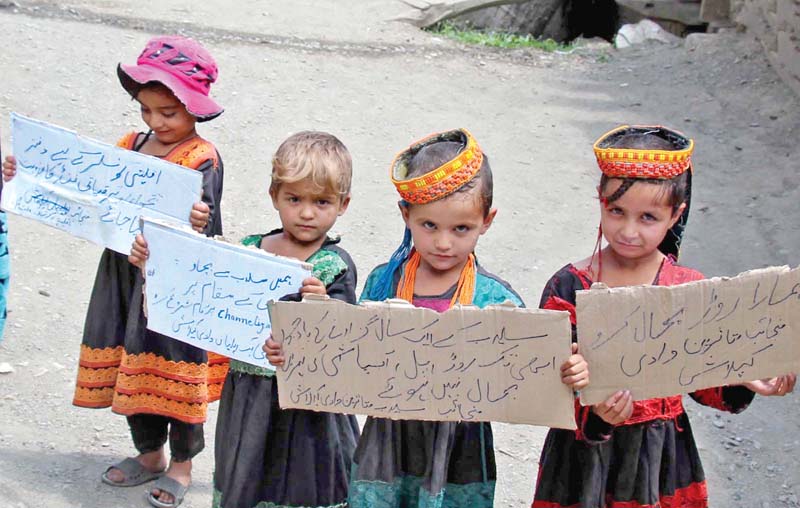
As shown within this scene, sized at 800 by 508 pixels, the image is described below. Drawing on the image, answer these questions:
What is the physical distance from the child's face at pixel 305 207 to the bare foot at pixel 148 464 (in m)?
1.44

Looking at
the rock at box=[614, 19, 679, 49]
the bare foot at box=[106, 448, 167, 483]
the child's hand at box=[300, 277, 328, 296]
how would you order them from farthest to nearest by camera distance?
the rock at box=[614, 19, 679, 49] → the bare foot at box=[106, 448, 167, 483] → the child's hand at box=[300, 277, 328, 296]

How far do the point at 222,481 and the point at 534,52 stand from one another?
26.7ft

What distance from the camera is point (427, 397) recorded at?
112 inches

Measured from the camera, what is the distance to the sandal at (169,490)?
4121 millimetres

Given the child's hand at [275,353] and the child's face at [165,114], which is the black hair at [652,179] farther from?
the child's face at [165,114]

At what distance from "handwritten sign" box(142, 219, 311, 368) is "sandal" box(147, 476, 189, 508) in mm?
976

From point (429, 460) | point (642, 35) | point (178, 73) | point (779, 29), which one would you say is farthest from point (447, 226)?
point (642, 35)

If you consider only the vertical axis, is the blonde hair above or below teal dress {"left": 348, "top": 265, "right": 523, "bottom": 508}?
above

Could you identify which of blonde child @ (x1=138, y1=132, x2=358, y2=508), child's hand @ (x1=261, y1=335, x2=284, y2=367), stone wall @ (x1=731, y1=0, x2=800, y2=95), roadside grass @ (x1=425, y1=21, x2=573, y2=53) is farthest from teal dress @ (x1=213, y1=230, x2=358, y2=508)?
roadside grass @ (x1=425, y1=21, x2=573, y2=53)

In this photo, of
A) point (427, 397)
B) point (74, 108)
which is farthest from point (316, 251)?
point (74, 108)

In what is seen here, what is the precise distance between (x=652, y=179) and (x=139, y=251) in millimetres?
1653

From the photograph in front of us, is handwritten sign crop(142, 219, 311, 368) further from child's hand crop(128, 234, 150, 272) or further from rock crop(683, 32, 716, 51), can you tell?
rock crop(683, 32, 716, 51)

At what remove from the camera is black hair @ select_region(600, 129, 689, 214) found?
113 inches

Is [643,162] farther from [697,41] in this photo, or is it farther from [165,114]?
[697,41]
